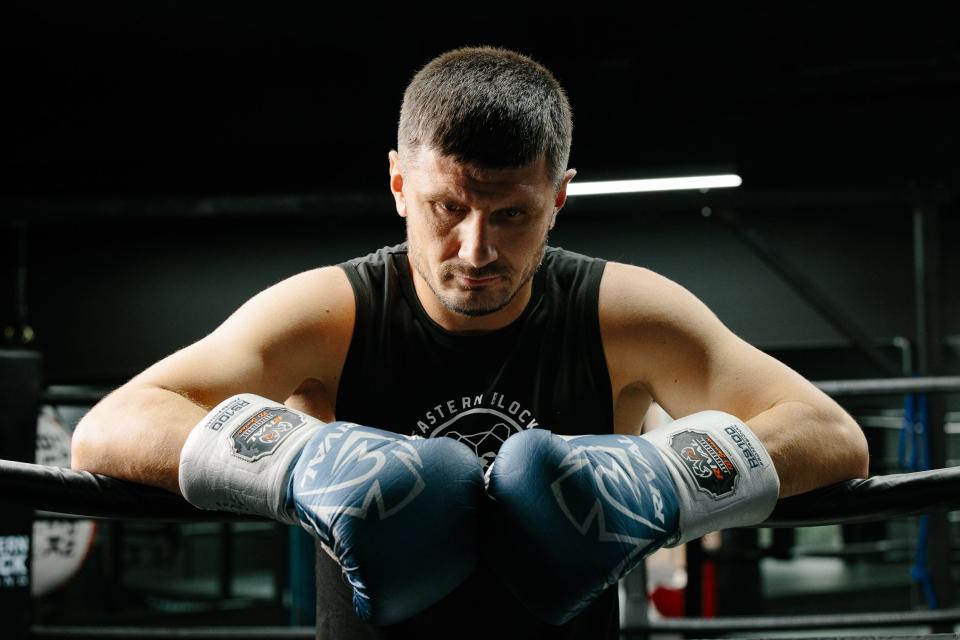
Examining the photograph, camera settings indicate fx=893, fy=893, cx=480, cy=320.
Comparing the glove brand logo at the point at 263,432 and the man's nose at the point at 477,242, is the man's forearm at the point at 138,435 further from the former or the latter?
the man's nose at the point at 477,242

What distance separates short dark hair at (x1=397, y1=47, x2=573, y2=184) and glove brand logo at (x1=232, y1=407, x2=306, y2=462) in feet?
1.36

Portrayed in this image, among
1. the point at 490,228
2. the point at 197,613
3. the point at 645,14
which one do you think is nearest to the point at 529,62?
the point at 490,228

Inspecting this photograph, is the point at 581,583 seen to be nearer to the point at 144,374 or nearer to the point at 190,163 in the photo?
the point at 144,374

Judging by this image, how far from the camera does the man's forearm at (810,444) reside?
0.92 metres

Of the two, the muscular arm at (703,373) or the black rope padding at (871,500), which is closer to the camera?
the black rope padding at (871,500)

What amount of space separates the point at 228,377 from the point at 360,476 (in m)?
0.44

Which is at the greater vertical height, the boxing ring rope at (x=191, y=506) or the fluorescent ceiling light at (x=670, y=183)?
the fluorescent ceiling light at (x=670, y=183)

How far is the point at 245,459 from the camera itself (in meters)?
0.79

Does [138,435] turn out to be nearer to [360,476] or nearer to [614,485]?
[360,476]

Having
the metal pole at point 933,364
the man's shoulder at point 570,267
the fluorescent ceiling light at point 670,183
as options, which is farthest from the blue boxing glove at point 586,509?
the fluorescent ceiling light at point 670,183

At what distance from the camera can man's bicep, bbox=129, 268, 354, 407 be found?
1067mm

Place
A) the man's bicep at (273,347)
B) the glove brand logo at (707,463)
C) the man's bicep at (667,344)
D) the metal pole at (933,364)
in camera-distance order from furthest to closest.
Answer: the metal pole at (933,364) < the man's bicep at (667,344) < the man's bicep at (273,347) < the glove brand logo at (707,463)

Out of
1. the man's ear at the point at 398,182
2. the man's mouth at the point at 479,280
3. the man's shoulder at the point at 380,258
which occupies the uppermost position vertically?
the man's ear at the point at 398,182

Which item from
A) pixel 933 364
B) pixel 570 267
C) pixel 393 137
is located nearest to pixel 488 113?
pixel 570 267
